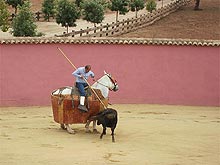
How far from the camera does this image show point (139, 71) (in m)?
20.1

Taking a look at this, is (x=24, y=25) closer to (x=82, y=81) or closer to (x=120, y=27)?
(x=120, y=27)

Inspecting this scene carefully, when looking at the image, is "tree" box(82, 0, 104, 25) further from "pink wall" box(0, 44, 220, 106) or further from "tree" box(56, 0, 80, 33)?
"pink wall" box(0, 44, 220, 106)

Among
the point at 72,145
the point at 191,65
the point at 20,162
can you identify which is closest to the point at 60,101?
the point at 72,145

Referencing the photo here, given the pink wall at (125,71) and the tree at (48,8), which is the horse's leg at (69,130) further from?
the tree at (48,8)

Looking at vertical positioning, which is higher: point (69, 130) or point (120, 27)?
point (120, 27)

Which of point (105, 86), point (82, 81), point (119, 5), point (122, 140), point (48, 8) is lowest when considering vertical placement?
point (122, 140)

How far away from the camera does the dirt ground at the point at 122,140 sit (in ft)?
39.6

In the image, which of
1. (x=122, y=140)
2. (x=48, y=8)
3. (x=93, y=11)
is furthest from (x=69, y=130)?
(x=48, y=8)

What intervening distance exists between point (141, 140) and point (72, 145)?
1.68 meters

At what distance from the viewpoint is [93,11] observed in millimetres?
41250

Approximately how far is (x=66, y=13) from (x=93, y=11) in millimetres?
2520

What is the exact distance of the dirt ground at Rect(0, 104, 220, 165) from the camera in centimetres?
1206

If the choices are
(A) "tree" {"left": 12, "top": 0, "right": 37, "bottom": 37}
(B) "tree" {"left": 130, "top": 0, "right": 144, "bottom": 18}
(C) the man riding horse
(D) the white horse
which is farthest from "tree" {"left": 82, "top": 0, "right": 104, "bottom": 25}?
(C) the man riding horse

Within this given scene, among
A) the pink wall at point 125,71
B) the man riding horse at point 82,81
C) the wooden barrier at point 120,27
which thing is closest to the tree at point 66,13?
the wooden barrier at point 120,27
